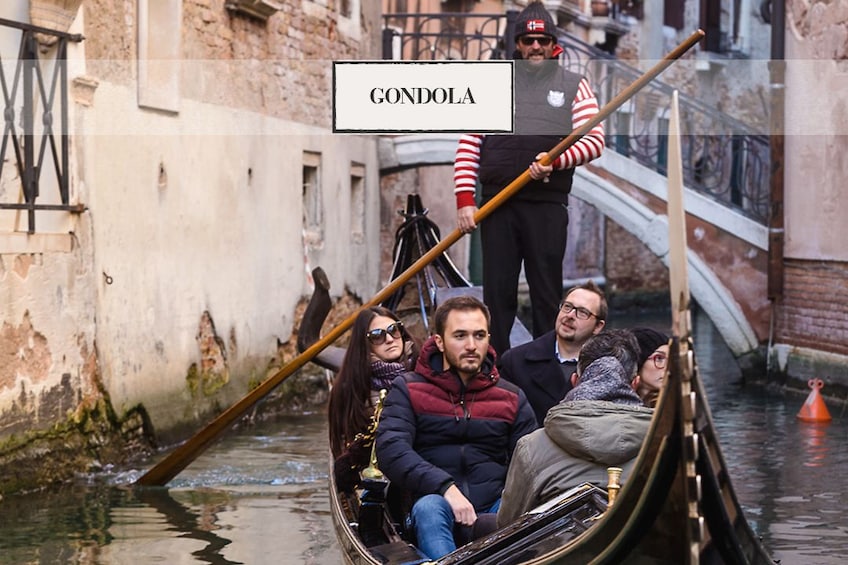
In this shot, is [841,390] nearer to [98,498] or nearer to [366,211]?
[366,211]

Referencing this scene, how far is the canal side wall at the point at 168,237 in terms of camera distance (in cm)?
709

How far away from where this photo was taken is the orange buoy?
945cm

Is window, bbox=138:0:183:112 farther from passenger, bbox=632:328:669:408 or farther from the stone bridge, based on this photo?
passenger, bbox=632:328:669:408

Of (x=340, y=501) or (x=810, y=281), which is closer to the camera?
(x=340, y=501)

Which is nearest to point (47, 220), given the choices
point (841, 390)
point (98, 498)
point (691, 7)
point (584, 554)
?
point (98, 498)

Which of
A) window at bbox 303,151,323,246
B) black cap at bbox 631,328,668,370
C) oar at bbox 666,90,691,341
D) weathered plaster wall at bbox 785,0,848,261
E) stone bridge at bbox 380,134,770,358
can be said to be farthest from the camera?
stone bridge at bbox 380,134,770,358

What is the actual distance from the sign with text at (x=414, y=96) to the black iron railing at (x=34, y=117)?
249cm

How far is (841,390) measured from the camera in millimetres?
10250

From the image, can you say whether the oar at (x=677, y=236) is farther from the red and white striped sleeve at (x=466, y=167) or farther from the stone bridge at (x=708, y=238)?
the stone bridge at (x=708, y=238)

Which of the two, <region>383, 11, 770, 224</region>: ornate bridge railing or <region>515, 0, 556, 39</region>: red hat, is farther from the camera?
<region>383, 11, 770, 224</region>: ornate bridge railing

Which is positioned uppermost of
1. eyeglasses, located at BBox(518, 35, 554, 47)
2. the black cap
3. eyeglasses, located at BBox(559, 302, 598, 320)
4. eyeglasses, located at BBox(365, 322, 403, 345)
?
eyeglasses, located at BBox(518, 35, 554, 47)

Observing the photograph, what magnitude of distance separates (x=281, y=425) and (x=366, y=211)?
3.11 meters

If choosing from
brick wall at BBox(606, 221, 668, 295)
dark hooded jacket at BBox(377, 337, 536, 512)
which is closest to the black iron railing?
dark hooded jacket at BBox(377, 337, 536, 512)

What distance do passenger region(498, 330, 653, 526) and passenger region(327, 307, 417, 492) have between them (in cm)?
113
